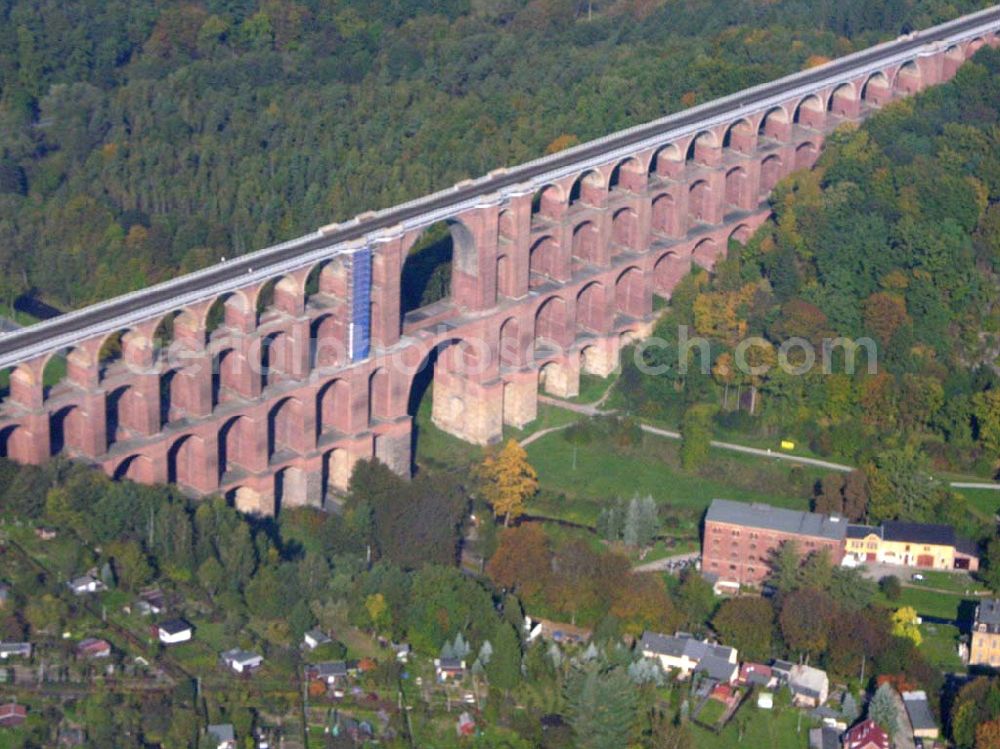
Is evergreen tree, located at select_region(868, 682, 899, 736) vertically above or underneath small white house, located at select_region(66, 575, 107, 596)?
underneath

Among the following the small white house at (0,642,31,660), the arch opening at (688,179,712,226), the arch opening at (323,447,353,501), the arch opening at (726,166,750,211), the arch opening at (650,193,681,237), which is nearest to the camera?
the small white house at (0,642,31,660)

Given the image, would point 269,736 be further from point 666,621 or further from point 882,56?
point 882,56

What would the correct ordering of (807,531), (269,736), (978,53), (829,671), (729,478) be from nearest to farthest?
(269,736) < (829,671) < (807,531) < (729,478) < (978,53)

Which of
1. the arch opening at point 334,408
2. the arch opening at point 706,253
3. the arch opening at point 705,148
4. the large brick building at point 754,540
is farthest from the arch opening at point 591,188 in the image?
the large brick building at point 754,540

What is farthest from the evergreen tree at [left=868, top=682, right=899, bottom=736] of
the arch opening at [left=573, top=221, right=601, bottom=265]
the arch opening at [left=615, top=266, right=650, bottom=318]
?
the arch opening at [left=615, top=266, right=650, bottom=318]

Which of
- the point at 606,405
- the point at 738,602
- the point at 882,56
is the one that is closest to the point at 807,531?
the point at 738,602

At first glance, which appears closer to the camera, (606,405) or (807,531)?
(807,531)

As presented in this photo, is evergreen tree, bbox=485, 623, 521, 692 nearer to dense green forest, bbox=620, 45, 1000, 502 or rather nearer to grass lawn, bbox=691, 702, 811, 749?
grass lawn, bbox=691, 702, 811, 749

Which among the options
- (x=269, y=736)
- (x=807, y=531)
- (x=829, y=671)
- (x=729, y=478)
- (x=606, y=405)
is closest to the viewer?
(x=269, y=736)
